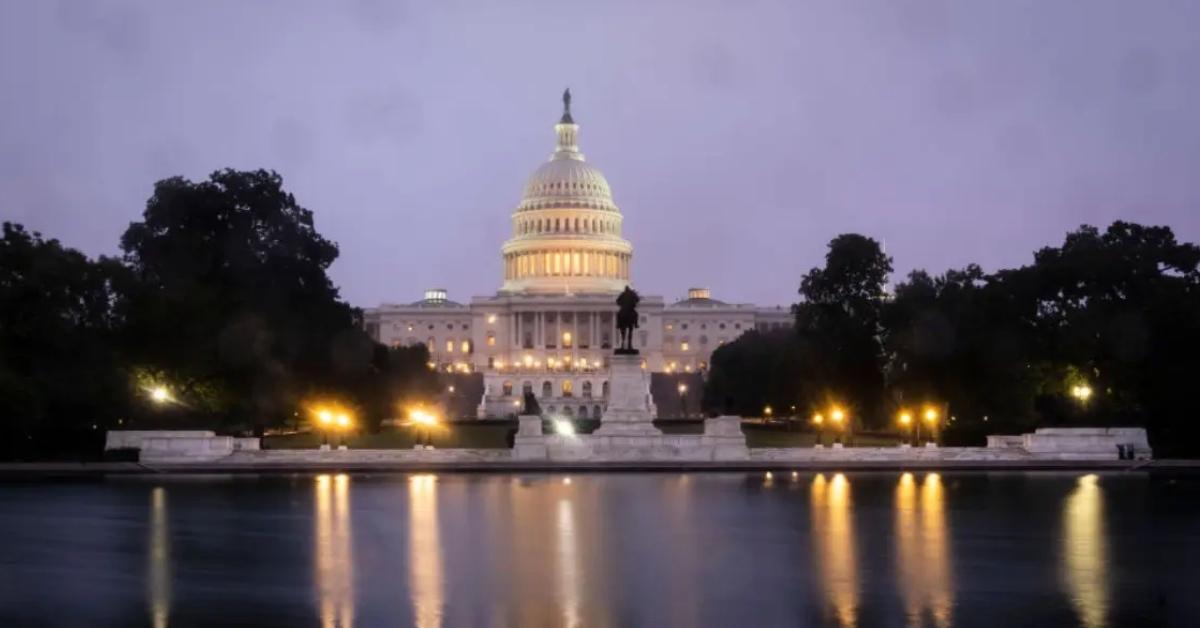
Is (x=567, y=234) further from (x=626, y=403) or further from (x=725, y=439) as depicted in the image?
(x=725, y=439)

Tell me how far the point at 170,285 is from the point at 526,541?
44812 mm

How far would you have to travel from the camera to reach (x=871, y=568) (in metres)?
25.1

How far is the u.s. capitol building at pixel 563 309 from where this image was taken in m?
183

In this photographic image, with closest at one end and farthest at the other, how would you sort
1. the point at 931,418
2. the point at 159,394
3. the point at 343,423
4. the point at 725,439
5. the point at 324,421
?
the point at 725,439
the point at 159,394
the point at 931,418
the point at 343,423
the point at 324,421

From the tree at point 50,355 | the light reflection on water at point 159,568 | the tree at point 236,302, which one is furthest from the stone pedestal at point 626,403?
the light reflection on water at point 159,568

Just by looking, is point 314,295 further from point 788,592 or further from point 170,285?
point 788,592

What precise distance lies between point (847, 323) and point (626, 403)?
18693 millimetres

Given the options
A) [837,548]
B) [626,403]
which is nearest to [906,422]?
[626,403]

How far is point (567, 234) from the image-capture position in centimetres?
18875

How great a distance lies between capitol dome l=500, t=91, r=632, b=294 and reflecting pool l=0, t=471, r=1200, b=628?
14648 centimetres

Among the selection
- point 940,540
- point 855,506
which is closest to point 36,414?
point 855,506

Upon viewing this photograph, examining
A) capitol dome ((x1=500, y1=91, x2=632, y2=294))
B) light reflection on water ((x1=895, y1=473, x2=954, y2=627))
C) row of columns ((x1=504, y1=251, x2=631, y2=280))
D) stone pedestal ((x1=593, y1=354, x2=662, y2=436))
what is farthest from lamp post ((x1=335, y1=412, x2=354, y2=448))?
row of columns ((x1=504, y1=251, x2=631, y2=280))

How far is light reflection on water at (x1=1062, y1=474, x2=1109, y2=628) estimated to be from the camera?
2111 centimetres

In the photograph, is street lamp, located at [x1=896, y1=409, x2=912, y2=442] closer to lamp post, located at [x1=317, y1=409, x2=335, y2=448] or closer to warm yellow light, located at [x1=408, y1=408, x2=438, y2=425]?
lamp post, located at [x1=317, y1=409, x2=335, y2=448]
